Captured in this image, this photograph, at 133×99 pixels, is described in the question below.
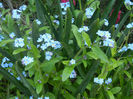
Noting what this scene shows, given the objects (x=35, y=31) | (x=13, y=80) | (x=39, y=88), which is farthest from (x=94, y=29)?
(x=13, y=80)

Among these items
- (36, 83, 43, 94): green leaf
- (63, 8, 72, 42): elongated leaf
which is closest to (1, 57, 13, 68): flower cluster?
(36, 83, 43, 94): green leaf

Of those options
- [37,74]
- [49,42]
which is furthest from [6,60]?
[49,42]

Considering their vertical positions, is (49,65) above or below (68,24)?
below

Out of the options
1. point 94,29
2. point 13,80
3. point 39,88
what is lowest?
point 39,88

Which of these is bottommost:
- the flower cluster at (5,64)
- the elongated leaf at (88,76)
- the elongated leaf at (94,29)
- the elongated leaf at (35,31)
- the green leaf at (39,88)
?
the green leaf at (39,88)

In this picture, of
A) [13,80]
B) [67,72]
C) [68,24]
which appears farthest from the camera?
[68,24]

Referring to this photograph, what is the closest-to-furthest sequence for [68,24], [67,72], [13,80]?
1. [67,72]
2. [13,80]
3. [68,24]

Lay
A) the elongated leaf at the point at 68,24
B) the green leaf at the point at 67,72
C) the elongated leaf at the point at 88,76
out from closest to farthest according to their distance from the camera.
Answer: the green leaf at the point at 67,72 → the elongated leaf at the point at 88,76 → the elongated leaf at the point at 68,24

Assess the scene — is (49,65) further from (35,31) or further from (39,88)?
(35,31)

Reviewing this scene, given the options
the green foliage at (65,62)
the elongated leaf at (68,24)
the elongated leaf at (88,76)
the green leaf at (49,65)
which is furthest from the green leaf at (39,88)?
the elongated leaf at (68,24)

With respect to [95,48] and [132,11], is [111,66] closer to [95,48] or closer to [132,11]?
[95,48]

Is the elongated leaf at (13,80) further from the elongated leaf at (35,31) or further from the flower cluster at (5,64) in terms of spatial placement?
the elongated leaf at (35,31)
